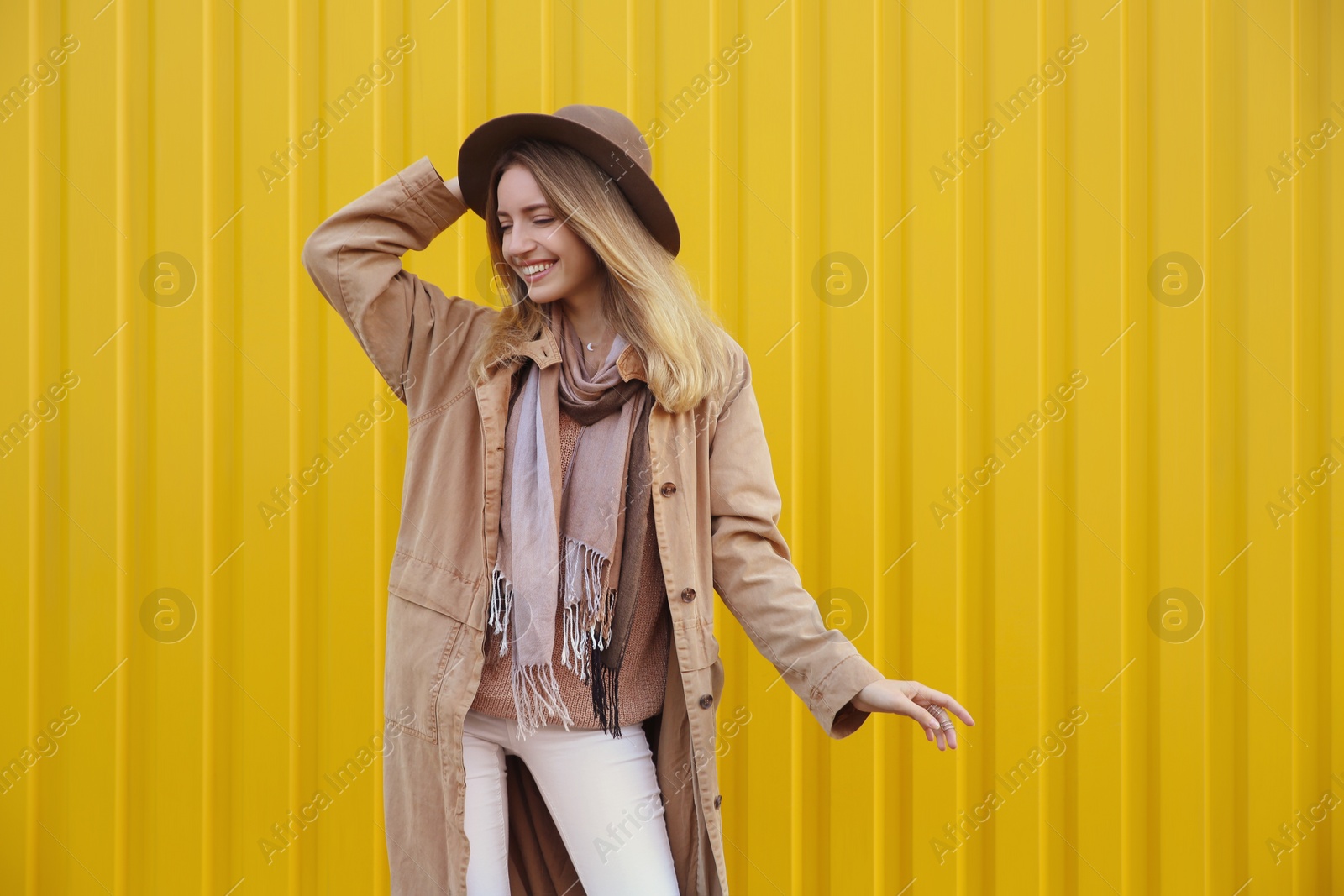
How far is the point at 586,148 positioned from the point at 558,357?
36 cm

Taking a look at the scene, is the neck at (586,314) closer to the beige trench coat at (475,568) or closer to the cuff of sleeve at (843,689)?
the beige trench coat at (475,568)

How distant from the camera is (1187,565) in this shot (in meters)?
2.37

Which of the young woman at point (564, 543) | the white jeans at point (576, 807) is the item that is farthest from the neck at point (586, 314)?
the white jeans at point (576, 807)

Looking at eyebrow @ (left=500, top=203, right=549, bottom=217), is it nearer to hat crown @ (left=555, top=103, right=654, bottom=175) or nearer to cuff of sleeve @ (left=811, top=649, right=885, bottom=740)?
hat crown @ (left=555, top=103, right=654, bottom=175)

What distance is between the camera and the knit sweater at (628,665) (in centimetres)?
146

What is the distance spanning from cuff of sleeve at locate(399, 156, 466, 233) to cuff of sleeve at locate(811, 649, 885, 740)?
3.43ft

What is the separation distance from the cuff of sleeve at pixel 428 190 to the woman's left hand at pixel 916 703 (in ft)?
3.63

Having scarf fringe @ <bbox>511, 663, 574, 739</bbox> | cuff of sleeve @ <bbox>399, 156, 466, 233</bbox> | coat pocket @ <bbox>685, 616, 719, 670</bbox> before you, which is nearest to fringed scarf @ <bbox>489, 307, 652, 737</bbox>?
scarf fringe @ <bbox>511, 663, 574, 739</bbox>

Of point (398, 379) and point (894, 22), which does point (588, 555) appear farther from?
point (894, 22)

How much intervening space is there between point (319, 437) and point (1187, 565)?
7.80 feet

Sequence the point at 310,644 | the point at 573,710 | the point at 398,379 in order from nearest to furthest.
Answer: the point at 573,710, the point at 398,379, the point at 310,644

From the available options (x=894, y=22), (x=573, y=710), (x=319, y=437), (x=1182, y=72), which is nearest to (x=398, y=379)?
(x=573, y=710)

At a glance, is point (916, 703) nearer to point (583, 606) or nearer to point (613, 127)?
point (583, 606)

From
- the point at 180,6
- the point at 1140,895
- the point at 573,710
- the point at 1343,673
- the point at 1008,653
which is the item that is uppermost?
the point at 180,6
